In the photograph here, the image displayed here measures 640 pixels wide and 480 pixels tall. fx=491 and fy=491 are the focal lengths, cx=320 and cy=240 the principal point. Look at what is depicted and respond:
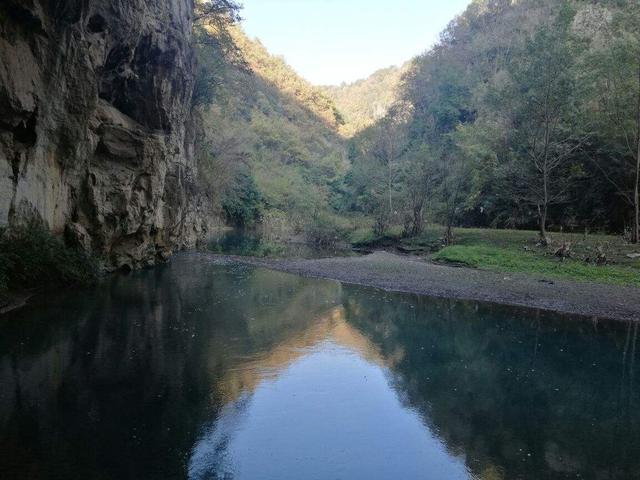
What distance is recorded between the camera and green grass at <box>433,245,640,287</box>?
22.8 m

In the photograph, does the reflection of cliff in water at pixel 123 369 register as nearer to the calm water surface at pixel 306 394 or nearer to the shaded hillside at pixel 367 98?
the calm water surface at pixel 306 394

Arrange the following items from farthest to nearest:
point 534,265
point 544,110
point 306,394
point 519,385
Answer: point 544,110, point 534,265, point 519,385, point 306,394

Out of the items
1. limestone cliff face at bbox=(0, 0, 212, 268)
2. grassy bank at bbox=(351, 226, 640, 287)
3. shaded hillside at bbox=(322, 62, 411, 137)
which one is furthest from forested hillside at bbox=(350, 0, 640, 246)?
shaded hillside at bbox=(322, 62, 411, 137)

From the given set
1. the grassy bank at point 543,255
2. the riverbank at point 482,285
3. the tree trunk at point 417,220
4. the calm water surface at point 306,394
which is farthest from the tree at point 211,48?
the calm water surface at point 306,394

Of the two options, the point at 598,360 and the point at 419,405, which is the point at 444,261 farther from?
the point at 419,405

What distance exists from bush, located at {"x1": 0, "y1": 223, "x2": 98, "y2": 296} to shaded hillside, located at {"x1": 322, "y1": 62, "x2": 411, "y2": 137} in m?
111

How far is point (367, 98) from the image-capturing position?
16575 cm

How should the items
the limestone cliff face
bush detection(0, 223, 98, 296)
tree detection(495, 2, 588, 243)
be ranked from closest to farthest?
bush detection(0, 223, 98, 296), the limestone cliff face, tree detection(495, 2, 588, 243)

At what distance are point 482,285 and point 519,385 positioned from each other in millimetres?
12579

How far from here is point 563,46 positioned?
28.2 m

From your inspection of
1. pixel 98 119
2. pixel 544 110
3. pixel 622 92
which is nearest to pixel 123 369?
pixel 98 119

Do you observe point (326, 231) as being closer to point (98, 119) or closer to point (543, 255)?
point (543, 255)

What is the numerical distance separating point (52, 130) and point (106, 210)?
5.30 m

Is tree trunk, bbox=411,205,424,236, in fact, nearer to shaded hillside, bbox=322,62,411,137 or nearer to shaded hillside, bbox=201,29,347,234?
shaded hillside, bbox=201,29,347,234
